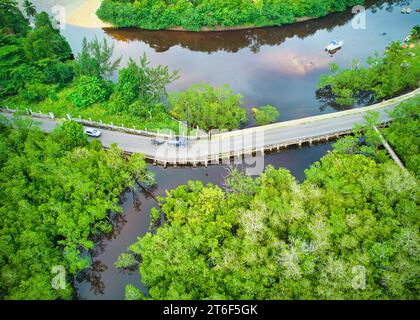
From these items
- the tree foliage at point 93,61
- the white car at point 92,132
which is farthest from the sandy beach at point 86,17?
the white car at point 92,132

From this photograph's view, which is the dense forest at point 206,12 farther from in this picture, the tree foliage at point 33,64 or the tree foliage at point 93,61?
the tree foliage at point 93,61

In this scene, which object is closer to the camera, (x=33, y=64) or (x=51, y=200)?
(x=51, y=200)

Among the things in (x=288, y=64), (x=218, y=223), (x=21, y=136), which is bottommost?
(x=218, y=223)

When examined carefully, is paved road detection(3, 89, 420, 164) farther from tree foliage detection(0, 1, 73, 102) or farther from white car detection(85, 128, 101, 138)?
tree foliage detection(0, 1, 73, 102)

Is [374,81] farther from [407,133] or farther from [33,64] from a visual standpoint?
[33,64]

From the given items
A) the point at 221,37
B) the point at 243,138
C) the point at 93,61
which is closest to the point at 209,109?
the point at 243,138

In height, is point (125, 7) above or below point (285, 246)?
above
